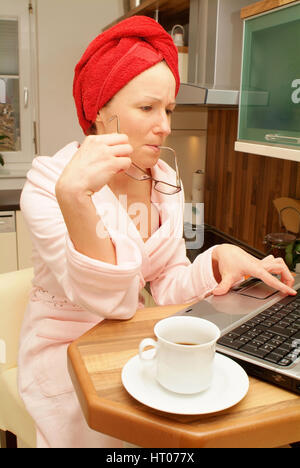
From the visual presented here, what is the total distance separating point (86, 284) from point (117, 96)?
0.45m

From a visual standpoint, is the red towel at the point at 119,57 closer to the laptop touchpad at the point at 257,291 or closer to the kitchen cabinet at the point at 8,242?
the laptop touchpad at the point at 257,291

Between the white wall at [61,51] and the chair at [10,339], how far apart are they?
238 cm

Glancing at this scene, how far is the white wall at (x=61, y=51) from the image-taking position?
330 centimetres

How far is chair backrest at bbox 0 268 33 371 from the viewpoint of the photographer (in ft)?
3.99

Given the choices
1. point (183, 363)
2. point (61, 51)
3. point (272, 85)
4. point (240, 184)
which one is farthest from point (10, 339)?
point (61, 51)

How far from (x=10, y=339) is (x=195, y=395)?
750 mm

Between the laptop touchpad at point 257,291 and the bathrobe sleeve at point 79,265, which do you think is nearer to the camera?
the bathrobe sleeve at point 79,265

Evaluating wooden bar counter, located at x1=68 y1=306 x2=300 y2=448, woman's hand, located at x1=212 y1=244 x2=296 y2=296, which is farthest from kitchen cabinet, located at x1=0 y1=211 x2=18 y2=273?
wooden bar counter, located at x1=68 y1=306 x2=300 y2=448

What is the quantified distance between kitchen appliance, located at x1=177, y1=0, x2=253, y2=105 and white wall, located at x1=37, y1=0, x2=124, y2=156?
1790 millimetres

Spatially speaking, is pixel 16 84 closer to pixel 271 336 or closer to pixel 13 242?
pixel 13 242

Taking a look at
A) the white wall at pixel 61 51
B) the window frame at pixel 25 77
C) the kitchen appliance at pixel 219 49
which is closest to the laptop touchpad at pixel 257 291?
the kitchen appliance at pixel 219 49

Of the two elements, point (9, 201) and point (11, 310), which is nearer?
point (11, 310)

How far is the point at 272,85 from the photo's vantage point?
1.46m

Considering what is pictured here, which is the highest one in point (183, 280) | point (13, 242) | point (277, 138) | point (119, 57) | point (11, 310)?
point (119, 57)
